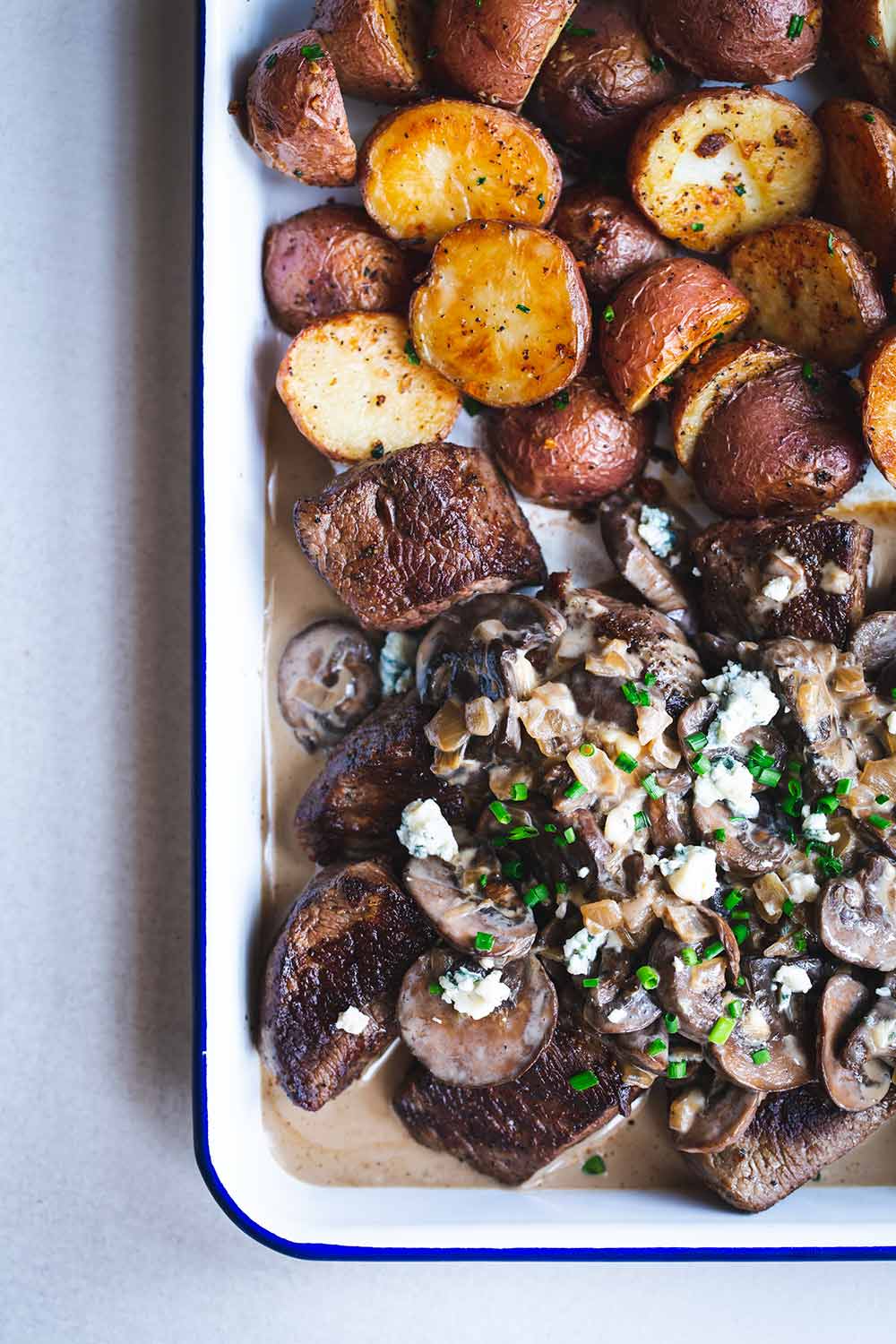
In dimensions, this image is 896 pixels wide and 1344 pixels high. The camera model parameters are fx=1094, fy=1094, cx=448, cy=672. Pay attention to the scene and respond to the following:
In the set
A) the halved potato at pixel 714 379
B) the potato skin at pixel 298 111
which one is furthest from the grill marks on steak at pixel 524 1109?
the potato skin at pixel 298 111

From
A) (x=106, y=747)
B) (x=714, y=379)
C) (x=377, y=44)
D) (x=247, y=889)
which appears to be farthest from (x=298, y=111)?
(x=247, y=889)

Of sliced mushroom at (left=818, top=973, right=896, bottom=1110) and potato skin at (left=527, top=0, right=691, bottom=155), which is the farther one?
potato skin at (left=527, top=0, right=691, bottom=155)

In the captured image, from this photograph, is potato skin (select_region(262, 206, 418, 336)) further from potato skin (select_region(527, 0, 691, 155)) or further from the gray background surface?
potato skin (select_region(527, 0, 691, 155))

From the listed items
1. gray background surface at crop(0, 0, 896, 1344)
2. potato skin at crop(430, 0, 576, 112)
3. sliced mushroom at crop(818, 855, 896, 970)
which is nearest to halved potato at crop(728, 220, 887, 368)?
potato skin at crop(430, 0, 576, 112)

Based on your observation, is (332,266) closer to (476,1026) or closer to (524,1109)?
(476,1026)

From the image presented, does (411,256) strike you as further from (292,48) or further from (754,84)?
(754,84)

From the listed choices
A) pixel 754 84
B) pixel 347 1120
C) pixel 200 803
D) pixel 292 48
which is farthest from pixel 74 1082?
pixel 754 84

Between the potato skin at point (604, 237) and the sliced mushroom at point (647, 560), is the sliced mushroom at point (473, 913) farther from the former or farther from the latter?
the potato skin at point (604, 237)
